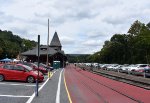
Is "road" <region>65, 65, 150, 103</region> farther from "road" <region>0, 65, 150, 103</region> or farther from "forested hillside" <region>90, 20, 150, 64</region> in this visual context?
"forested hillside" <region>90, 20, 150, 64</region>

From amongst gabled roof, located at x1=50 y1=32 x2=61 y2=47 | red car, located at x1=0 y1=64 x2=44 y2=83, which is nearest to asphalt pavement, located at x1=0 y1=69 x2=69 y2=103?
red car, located at x1=0 y1=64 x2=44 y2=83

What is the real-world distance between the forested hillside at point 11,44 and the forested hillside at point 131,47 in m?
36.5

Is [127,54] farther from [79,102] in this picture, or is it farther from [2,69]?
[79,102]

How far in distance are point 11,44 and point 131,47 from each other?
46.8 m

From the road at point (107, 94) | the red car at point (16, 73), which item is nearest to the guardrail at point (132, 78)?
the road at point (107, 94)

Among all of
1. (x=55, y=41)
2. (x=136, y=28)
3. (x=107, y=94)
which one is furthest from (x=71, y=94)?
(x=55, y=41)

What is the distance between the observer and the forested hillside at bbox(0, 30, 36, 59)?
129m

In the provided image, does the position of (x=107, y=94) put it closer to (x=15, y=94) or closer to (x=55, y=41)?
(x=15, y=94)

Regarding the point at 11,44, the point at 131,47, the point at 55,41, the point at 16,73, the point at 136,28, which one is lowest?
the point at 16,73

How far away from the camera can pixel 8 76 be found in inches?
1275

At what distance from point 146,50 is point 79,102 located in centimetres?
9577

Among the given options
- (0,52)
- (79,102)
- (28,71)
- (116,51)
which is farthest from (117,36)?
(79,102)

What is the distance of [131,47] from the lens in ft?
436

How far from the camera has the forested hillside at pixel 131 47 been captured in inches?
4348
